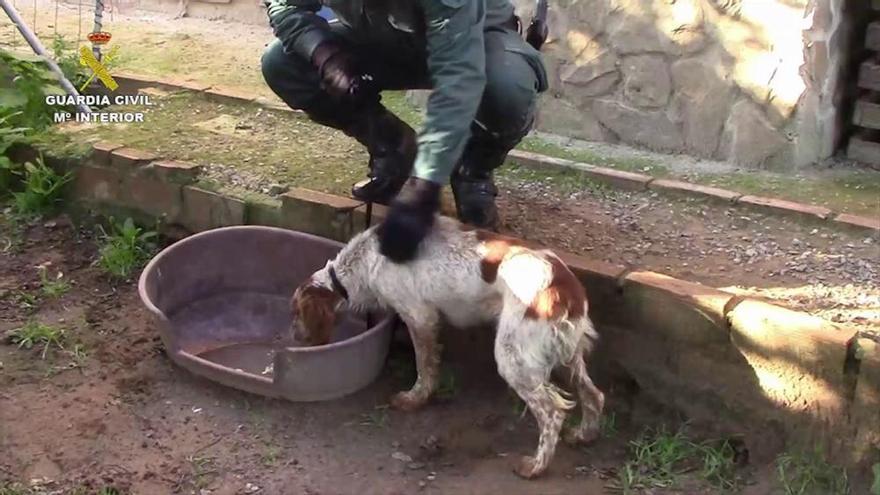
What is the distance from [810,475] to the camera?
124 inches

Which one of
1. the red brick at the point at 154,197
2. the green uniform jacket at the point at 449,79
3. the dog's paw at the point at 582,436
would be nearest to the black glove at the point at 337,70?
the green uniform jacket at the point at 449,79

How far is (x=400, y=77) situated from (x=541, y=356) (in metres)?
1.35

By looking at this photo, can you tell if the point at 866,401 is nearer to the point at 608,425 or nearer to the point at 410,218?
the point at 608,425

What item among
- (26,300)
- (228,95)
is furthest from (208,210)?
(228,95)

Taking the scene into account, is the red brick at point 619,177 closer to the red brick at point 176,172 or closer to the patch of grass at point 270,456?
the red brick at point 176,172

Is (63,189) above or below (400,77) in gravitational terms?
below

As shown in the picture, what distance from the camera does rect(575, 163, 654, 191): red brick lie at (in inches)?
175

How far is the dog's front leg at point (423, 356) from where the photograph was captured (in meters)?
3.45

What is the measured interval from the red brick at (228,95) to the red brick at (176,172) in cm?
101

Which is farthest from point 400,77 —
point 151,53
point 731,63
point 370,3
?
point 151,53

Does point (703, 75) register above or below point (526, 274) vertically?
above

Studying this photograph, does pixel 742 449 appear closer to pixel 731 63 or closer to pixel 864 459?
pixel 864 459

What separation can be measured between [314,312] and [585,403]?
96 centimetres

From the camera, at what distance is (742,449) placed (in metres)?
3.34
